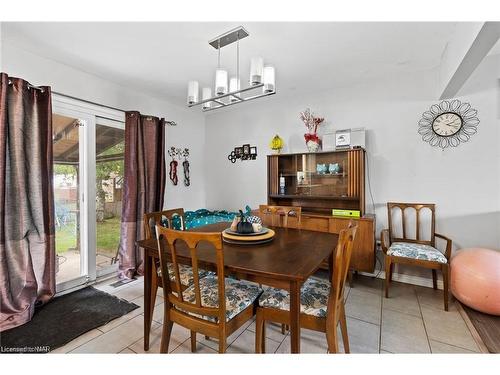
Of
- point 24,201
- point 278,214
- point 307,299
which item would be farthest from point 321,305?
point 24,201

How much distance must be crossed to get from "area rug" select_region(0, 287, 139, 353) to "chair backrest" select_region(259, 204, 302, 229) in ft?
5.11

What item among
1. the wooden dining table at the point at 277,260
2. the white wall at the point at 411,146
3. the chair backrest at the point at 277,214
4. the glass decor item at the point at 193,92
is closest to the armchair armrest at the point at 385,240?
the white wall at the point at 411,146

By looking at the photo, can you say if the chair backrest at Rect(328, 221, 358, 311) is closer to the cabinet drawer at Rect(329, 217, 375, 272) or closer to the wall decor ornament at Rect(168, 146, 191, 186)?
the cabinet drawer at Rect(329, 217, 375, 272)

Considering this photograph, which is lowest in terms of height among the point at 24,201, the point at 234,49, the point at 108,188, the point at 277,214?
the point at 277,214

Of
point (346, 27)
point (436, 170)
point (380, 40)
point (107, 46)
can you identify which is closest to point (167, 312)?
point (107, 46)

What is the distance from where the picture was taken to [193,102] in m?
2.21

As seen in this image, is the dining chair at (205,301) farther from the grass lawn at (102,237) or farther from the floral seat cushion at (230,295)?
the grass lawn at (102,237)

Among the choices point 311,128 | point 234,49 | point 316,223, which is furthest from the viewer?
point 311,128

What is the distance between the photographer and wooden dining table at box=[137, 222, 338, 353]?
4.04 ft

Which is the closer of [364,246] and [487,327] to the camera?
[487,327]

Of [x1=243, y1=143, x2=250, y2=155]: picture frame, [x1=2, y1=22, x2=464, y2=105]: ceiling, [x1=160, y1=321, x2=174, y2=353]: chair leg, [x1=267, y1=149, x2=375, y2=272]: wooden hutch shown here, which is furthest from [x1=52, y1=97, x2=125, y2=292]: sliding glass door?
[x1=267, y1=149, x2=375, y2=272]: wooden hutch

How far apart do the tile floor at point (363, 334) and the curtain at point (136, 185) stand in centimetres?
74

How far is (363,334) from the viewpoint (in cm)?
192

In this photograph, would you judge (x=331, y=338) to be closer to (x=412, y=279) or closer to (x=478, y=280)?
(x=478, y=280)
